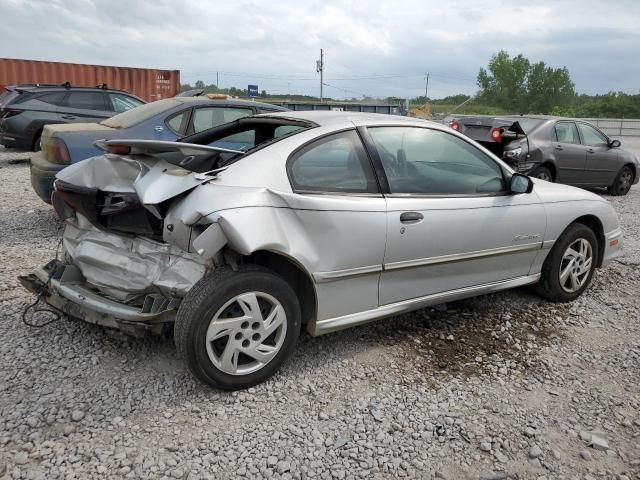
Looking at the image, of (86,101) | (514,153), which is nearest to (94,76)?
(86,101)

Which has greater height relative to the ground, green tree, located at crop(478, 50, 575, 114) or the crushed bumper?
green tree, located at crop(478, 50, 575, 114)

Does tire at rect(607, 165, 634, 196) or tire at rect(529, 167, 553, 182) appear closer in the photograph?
tire at rect(529, 167, 553, 182)

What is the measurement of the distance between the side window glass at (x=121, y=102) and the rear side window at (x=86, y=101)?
196mm

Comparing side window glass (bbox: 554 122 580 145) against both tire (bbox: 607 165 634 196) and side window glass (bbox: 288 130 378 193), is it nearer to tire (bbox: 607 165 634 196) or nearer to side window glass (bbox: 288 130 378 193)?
tire (bbox: 607 165 634 196)

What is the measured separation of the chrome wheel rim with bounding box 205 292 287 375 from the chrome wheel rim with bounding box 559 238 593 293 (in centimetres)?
256

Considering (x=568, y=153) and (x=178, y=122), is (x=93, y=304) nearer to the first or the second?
(x=178, y=122)

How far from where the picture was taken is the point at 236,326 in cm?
273

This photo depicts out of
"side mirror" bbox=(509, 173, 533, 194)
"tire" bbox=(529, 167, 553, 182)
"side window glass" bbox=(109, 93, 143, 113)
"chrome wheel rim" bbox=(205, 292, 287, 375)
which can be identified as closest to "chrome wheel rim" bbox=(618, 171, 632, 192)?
"tire" bbox=(529, 167, 553, 182)

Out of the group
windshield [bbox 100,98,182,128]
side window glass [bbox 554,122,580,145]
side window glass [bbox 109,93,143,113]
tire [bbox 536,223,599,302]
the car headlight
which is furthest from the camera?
side window glass [bbox 109,93,143,113]

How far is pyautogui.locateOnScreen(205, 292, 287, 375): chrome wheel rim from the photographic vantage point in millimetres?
2701

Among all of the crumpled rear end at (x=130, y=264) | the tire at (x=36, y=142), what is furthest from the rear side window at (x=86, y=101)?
the crumpled rear end at (x=130, y=264)

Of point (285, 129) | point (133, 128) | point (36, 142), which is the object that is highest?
point (285, 129)

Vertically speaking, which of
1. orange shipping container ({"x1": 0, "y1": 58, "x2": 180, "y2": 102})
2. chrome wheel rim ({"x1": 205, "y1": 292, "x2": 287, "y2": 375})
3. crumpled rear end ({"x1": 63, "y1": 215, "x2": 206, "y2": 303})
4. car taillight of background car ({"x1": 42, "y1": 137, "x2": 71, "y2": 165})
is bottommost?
chrome wheel rim ({"x1": 205, "y1": 292, "x2": 287, "y2": 375})

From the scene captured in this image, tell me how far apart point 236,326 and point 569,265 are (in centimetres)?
288
